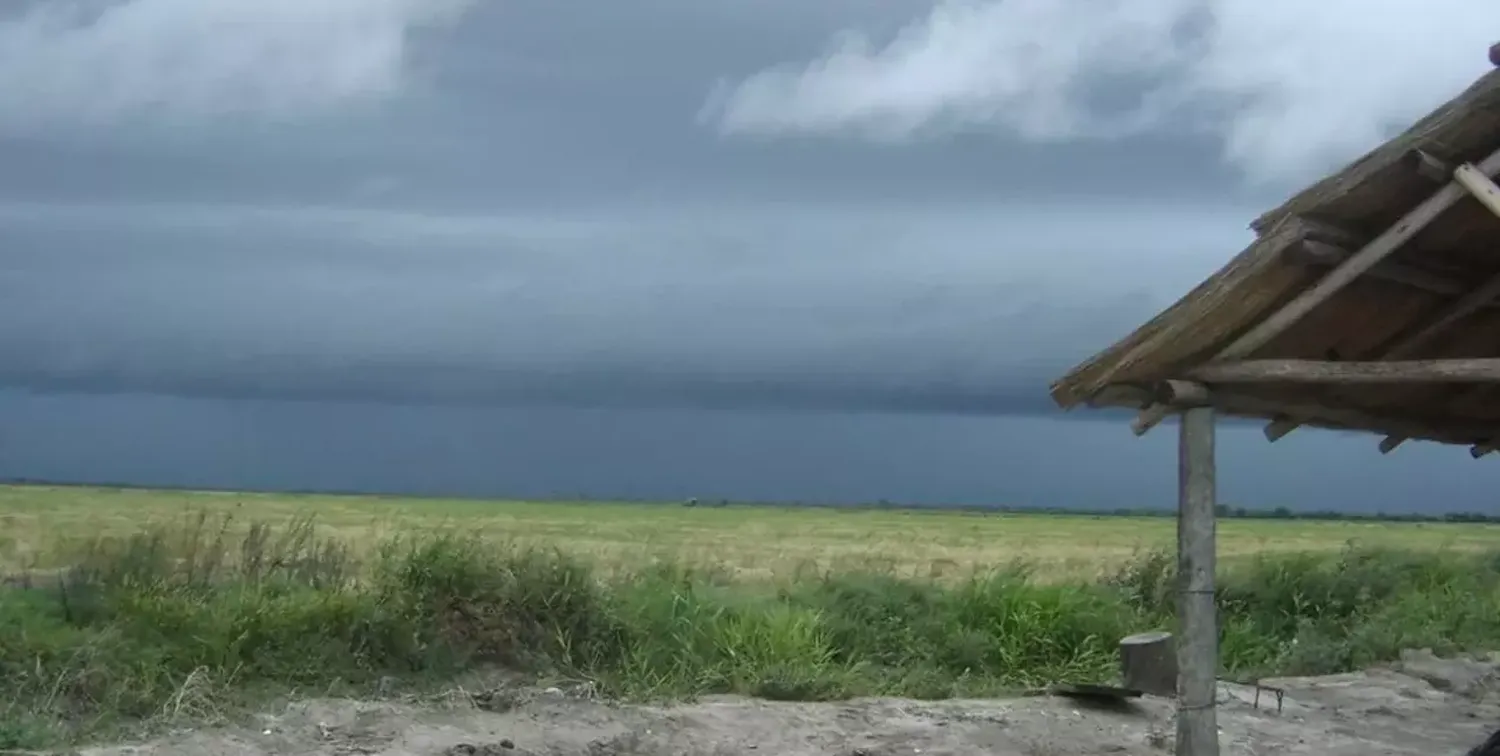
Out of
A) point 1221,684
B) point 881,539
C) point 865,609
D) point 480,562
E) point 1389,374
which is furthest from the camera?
point 881,539

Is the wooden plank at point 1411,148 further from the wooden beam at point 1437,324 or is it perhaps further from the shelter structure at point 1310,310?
the wooden beam at point 1437,324

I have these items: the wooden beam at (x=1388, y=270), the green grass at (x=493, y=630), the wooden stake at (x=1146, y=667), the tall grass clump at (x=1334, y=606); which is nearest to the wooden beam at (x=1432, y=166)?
the wooden beam at (x=1388, y=270)

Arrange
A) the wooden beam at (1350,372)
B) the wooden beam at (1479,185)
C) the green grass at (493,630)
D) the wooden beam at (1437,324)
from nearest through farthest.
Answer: the wooden beam at (1479,185) < the wooden beam at (1350,372) < the wooden beam at (1437,324) < the green grass at (493,630)

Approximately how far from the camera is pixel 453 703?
10180mm

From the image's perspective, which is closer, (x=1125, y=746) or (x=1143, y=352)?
(x=1143, y=352)

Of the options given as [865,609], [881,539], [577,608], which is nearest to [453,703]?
[577,608]

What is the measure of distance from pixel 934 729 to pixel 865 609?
298 centimetres

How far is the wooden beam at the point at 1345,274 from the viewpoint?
21.3ft

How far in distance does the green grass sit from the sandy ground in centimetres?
47

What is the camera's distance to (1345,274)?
6.79 meters

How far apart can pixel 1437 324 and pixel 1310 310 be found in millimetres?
1731

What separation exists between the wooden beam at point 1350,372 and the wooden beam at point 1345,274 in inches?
3.4

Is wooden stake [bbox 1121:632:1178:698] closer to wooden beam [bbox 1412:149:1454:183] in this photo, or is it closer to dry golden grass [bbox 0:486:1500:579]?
dry golden grass [bbox 0:486:1500:579]

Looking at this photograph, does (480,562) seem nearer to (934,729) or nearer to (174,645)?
(174,645)
